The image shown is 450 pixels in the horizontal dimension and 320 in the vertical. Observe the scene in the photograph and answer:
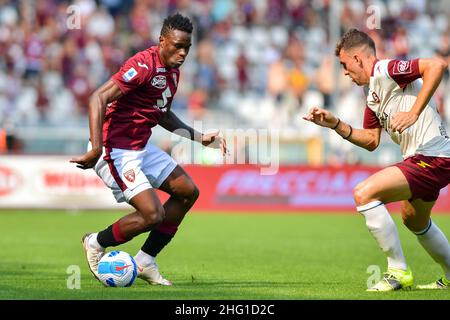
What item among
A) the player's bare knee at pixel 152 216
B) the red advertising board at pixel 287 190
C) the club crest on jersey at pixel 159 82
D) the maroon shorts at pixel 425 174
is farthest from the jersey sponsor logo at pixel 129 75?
the red advertising board at pixel 287 190

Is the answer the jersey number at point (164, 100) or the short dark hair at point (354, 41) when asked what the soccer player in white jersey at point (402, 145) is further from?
the jersey number at point (164, 100)

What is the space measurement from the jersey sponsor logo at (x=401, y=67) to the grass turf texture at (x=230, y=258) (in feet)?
6.71

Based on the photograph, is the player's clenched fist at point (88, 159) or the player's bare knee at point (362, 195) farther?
the player's bare knee at point (362, 195)

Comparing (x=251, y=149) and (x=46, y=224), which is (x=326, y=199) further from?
(x=46, y=224)

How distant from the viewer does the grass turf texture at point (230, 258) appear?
8727 millimetres

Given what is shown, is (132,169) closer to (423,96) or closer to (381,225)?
(381,225)

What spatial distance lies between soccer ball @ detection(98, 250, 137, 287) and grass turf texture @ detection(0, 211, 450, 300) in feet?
0.38

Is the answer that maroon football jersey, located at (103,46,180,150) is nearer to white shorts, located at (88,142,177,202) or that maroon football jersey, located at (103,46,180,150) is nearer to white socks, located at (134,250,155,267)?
white shorts, located at (88,142,177,202)

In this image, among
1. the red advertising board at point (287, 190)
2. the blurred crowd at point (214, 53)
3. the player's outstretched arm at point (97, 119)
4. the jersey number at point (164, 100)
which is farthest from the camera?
the blurred crowd at point (214, 53)

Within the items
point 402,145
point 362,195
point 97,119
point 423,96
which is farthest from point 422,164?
point 97,119

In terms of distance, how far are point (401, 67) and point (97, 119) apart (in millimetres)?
2850

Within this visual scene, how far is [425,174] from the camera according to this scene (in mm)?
8773

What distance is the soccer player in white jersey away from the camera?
8.64 m

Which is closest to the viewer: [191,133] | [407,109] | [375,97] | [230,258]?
[407,109]
